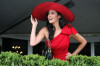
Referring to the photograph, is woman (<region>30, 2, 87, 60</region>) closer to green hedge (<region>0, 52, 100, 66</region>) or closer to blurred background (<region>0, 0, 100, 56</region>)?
green hedge (<region>0, 52, 100, 66</region>)

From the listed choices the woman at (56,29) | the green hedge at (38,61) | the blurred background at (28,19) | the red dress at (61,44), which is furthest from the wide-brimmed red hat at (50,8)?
the blurred background at (28,19)

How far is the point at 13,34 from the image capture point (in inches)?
173

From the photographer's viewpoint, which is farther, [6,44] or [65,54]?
[6,44]

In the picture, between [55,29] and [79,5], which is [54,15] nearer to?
[55,29]

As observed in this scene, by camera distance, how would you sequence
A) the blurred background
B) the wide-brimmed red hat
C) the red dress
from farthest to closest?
1. the blurred background
2. the wide-brimmed red hat
3. the red dress

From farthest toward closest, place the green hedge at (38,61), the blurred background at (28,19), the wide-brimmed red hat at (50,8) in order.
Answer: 1. the blurred background at (28,19)
2. the wide-brimmed red hat at (50,8)
3. the green hedge at (38,61)

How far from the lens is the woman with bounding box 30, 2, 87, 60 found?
2.23 meters

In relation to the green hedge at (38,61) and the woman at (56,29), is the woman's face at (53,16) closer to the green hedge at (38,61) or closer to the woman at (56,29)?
the woman at (56,29)

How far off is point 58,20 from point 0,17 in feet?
7.64

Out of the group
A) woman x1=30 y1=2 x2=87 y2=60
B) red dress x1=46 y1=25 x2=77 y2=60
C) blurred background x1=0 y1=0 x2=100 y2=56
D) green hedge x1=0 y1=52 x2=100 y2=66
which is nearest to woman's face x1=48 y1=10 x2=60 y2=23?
woman x1=30 y1=2 x2=87 y2=60

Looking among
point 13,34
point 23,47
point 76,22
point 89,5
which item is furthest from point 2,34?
point 89,5

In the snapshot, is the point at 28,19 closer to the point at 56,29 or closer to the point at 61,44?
the point at 56,29

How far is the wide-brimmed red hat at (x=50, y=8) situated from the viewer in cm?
230

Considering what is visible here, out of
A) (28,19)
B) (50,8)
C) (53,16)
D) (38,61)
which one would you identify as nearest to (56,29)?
(53,16)
